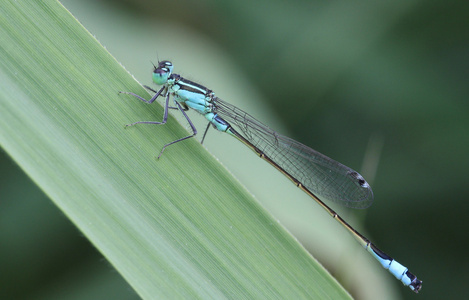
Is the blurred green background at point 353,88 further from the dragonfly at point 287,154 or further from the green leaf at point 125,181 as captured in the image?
the green leaf at point 125,181

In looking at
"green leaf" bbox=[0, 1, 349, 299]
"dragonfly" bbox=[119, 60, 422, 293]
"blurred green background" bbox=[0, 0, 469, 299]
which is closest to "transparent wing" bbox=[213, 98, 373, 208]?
"dragonfly" bbox=[119, 60, 422, 293]

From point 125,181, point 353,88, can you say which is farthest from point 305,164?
point 125,181

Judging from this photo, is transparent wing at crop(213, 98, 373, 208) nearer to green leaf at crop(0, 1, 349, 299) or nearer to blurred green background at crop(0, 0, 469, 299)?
blurred green background at crop(0, 0, 469, 299)

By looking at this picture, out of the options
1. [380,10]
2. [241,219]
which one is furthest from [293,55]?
[241,219]

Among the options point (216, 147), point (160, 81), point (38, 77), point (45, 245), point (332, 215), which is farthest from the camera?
point (332, 215)

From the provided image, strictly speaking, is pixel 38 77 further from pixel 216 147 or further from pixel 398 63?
pixel 398 63

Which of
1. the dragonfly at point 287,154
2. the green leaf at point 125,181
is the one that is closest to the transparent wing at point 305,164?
the dragonfly at point 287,154

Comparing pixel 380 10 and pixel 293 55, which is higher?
pixel 380 10

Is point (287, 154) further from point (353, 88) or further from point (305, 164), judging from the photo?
point (353, 88)
